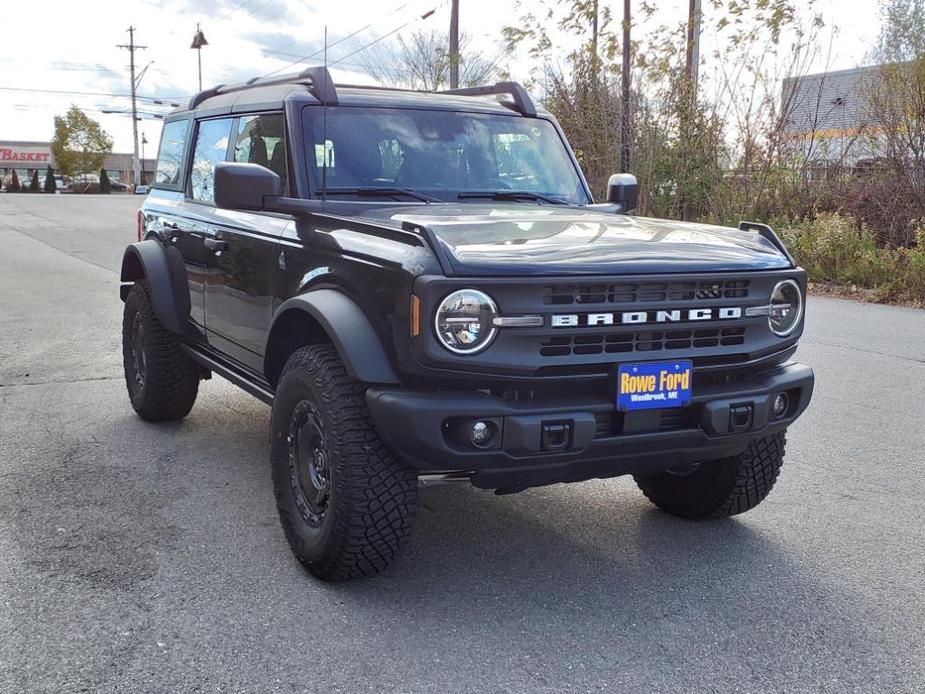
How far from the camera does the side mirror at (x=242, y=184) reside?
3.98m

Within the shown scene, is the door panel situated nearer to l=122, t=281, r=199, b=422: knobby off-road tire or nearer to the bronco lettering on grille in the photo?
l=122, t=281, r=199, b=422: knobby off-road tire

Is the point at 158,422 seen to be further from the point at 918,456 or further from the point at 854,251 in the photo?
the point at 854,251

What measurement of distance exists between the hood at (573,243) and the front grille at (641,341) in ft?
0.72

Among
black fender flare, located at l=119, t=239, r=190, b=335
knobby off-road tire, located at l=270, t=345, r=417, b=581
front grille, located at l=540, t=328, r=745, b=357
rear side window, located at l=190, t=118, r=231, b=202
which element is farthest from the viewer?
black fender flare, located at l=119, t=239, r=190, b=335

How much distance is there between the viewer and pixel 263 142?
4.67 meters

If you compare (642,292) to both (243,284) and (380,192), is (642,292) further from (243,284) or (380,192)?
(243,284)

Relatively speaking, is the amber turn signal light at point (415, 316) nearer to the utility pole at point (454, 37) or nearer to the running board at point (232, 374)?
the running board at point (232, 374)

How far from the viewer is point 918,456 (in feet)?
17.6

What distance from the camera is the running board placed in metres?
4.41

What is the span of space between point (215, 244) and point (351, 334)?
70.4 inches

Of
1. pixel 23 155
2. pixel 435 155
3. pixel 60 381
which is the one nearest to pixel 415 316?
pixel 435 155

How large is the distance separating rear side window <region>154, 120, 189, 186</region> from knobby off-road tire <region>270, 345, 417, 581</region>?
2525 mm

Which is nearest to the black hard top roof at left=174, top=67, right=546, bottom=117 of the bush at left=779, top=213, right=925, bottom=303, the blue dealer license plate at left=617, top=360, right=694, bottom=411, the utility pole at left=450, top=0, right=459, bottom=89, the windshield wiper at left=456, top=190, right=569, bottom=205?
the windshield wiper at left=456, top=190, right=569, bottom=205

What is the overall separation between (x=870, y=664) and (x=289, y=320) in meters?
2.39
